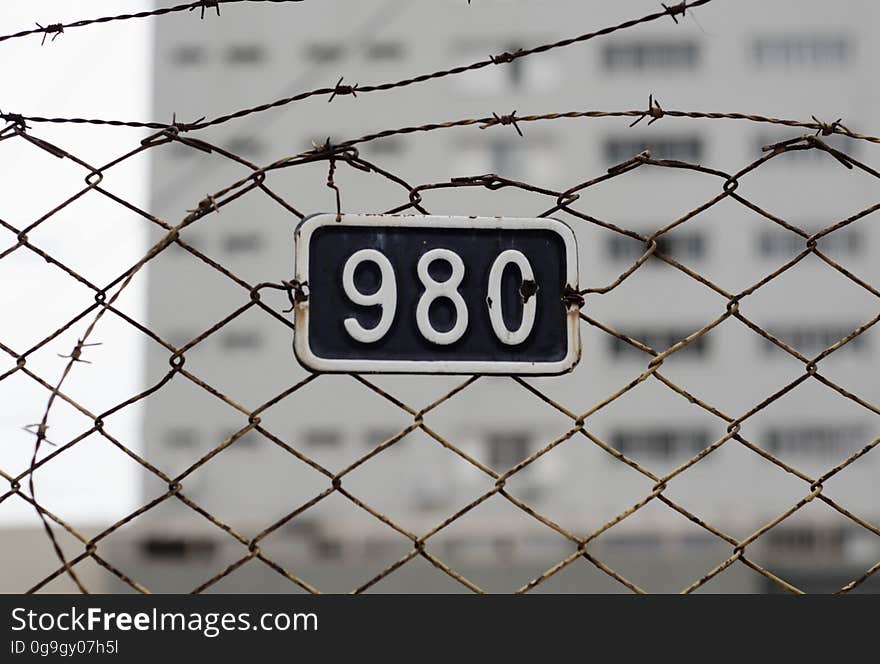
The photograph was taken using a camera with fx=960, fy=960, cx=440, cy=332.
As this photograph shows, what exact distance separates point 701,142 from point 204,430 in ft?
41.9

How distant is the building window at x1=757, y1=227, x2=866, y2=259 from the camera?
19859 millimetres

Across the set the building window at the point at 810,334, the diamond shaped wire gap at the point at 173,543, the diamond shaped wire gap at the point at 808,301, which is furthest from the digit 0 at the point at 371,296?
the diamond shaped wire gap at the point at 173,543

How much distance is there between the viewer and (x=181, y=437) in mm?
22000

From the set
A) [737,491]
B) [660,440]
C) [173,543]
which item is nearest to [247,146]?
[173,543]

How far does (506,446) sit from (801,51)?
10881 mm

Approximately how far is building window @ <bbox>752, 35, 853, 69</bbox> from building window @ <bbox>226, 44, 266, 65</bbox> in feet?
37.0

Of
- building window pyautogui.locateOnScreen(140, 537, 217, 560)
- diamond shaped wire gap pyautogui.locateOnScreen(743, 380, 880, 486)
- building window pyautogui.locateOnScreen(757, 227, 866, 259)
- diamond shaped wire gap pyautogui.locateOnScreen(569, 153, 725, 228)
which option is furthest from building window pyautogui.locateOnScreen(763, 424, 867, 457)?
building window pyautogui.locateOnScreen(140, 537, 217, 560)

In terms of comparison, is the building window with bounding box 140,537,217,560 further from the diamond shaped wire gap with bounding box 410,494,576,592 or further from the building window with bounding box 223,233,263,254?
the building window with bounding box 223,233,263,254

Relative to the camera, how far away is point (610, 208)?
20.7 metres
